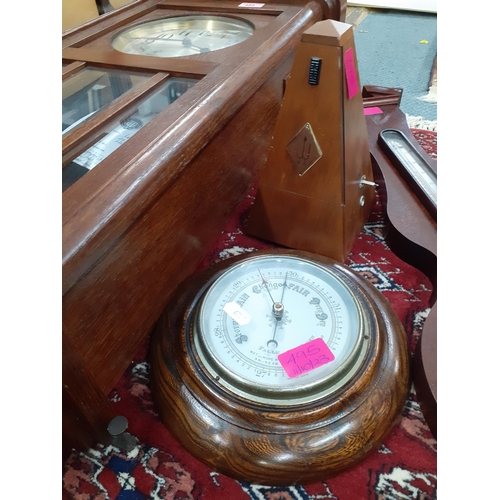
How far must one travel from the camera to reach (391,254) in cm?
108

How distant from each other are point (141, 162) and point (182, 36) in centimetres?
78

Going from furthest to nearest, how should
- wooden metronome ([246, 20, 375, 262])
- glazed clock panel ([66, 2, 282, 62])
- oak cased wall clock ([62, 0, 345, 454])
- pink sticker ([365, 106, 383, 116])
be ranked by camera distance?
pink sticker ([365, 106, 383, 116]) < glazed clock panel ([66, 2, 282, 62]) < wooden metronome ([246, 20, 375, 262]) < oak cased wall clock ([62, 0, 345, 454])

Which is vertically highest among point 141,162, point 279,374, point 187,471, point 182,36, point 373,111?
point 182,36

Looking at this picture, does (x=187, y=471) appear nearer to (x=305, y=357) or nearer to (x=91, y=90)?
(x=305, y=357)

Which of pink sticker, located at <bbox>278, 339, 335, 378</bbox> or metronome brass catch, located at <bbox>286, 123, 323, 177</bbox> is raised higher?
metronome brass catch, located at <bbox>286, 123, 323, 177</bbox>

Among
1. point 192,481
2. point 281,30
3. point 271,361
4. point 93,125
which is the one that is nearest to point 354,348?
point 271,361

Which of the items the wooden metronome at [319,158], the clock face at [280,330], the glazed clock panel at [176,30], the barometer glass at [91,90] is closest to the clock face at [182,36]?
the glazed clock panel at [176,30]

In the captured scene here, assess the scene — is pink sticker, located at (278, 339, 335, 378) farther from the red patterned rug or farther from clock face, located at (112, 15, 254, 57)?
clock face, located at (112, 15, 254, 57)

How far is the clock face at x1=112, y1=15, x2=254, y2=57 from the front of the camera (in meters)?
1.16

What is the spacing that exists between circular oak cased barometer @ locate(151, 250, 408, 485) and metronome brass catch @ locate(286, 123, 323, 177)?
0.26 meters

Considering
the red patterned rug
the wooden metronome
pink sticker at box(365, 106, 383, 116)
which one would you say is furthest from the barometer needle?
pink sticker at box(365, 106, 383, 116)

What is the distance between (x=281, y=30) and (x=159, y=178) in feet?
2.31

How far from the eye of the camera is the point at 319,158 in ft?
2.95

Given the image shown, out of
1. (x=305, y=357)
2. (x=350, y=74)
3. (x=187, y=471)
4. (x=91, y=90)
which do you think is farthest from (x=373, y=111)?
(x=187, y=471)
